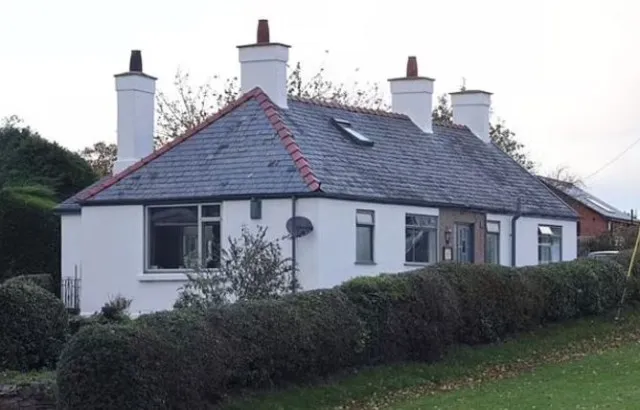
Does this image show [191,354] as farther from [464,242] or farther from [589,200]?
[589,200]

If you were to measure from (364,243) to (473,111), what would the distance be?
36.6 ft

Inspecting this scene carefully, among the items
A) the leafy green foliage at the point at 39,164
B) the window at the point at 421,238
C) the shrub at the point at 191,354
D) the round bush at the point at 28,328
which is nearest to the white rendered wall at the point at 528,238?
the window at the point at 421,238

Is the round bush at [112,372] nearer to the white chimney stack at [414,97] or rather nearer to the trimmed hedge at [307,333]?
the trimmed hedge at [307,333]

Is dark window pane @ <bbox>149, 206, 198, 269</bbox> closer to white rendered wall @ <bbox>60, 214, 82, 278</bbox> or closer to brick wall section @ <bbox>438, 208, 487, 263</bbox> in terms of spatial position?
white rendered wall @ <bbox>60, 214, 82, 278</bbox>

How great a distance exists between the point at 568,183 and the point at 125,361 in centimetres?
5998

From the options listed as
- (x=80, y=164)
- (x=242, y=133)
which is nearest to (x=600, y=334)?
(x=242, y=133)

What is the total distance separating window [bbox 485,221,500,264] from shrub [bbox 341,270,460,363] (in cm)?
1102

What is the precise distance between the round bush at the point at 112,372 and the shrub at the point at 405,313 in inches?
219

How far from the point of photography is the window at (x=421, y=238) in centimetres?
3162

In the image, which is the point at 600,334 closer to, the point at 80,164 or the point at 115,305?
the point at 115,305

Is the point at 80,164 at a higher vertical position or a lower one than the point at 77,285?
higher

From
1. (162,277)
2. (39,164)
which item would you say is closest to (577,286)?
(162,277)

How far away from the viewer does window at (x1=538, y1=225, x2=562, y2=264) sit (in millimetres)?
37344

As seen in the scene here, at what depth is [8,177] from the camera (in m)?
42.3
